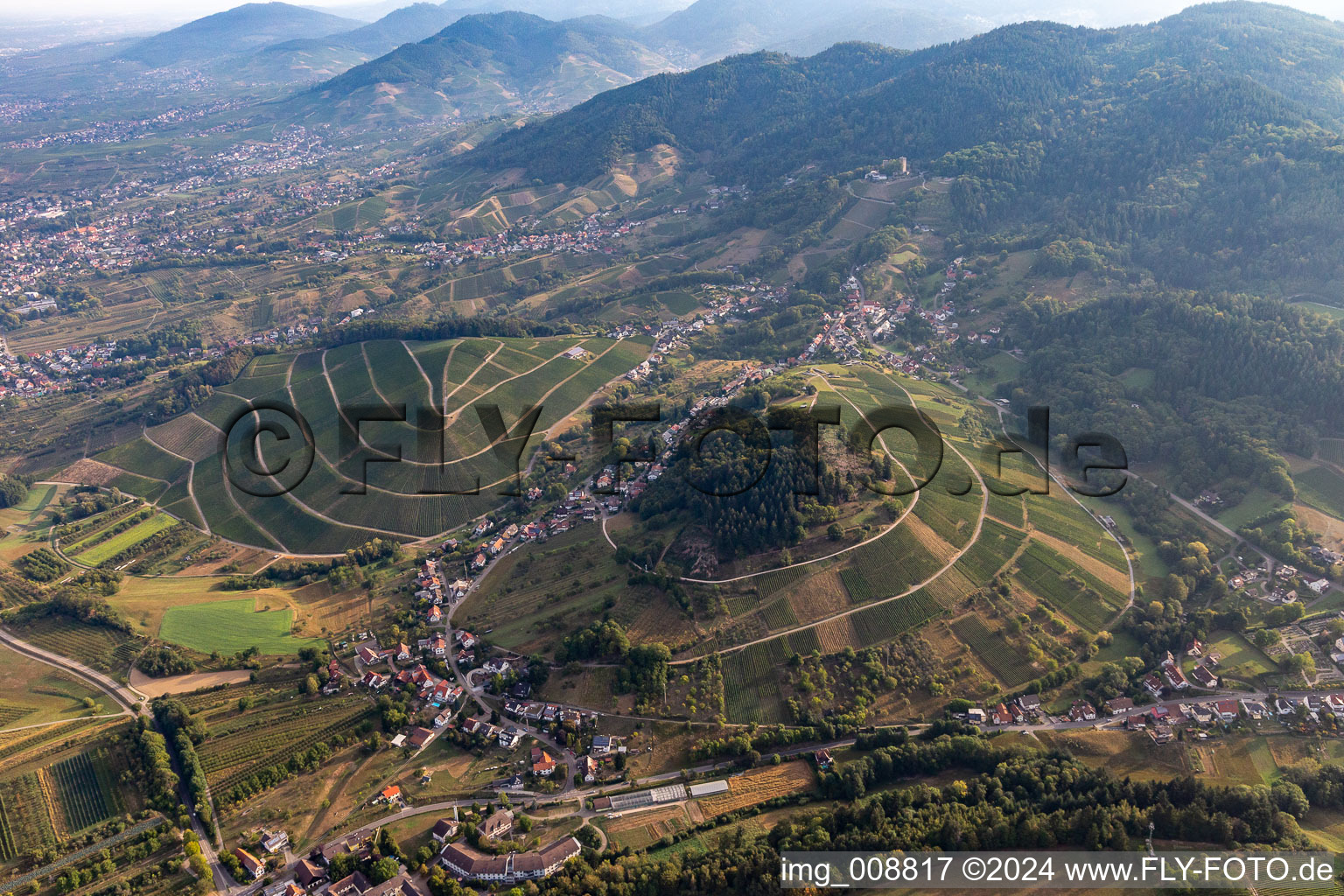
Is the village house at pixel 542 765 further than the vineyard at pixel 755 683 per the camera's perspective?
No

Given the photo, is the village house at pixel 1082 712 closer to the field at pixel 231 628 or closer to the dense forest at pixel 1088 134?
the field at pixel 231 628

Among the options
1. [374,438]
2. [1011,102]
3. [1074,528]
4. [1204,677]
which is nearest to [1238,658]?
[1204,677]

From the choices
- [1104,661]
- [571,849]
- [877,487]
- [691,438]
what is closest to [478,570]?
[691,438]

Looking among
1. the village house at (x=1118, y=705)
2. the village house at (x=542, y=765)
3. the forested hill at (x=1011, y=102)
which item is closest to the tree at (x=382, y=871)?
the village house at (x=542, y=765)

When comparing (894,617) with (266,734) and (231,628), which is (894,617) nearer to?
(266,734)

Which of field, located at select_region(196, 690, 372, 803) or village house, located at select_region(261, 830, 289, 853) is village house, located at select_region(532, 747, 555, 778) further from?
village house, located at select_region(261, 830, 289, 853)
